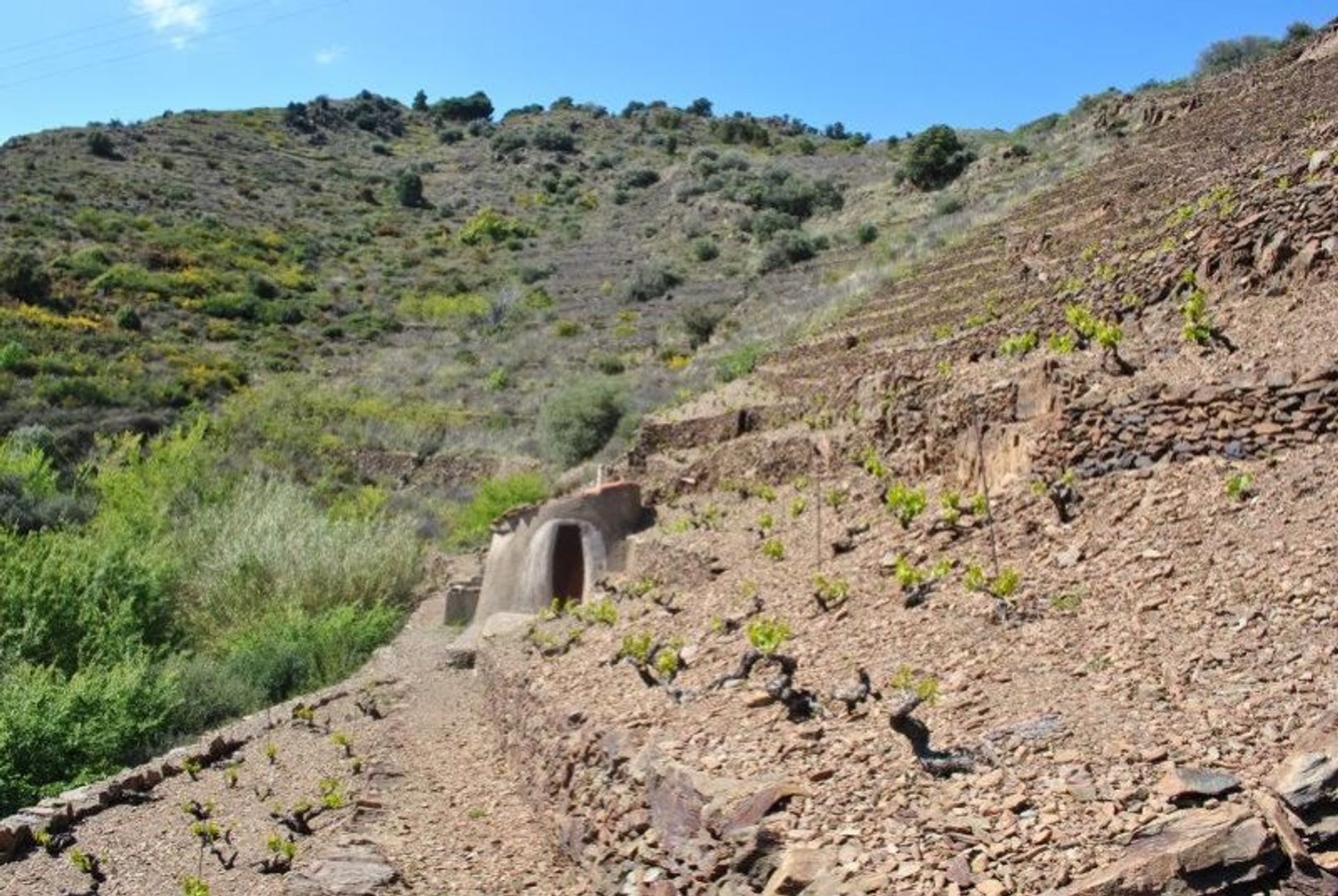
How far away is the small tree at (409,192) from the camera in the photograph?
62188 millimetres

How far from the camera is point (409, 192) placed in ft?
204

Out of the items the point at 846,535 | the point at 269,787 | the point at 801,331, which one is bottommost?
the point at 269,787

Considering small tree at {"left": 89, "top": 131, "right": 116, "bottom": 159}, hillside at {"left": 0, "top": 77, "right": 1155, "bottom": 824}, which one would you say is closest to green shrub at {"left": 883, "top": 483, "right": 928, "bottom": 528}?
hillside at {"left": 0, "top": 77, "right": 1155, "bottom": 824}

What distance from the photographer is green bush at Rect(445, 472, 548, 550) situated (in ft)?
79.5

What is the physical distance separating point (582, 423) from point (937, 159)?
76.6ft

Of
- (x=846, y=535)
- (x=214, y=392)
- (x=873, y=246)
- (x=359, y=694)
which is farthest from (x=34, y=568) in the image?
(x=873, y=246)

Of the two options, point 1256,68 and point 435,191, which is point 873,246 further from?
point 435,191

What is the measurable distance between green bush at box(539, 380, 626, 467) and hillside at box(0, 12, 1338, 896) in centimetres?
46

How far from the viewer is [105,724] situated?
41.2 feet

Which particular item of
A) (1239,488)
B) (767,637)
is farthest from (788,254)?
(1239,488)

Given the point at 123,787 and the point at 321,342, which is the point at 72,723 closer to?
the point at 123,787

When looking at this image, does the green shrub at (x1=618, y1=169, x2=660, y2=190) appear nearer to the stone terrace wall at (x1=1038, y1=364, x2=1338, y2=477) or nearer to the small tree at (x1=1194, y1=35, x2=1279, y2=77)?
the small tree at (x1=1194, y1=35, x2=1279, y2=77)

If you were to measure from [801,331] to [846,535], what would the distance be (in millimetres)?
14910

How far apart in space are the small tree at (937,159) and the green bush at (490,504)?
25.2 metres
